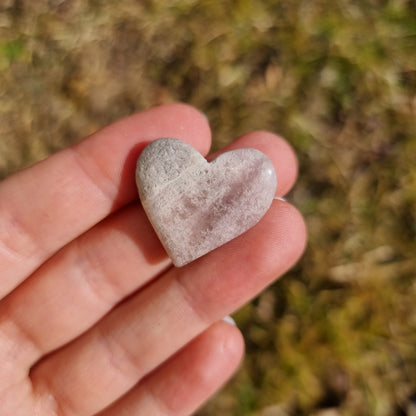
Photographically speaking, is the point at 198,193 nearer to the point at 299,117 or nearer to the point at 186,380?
the point at 186,380

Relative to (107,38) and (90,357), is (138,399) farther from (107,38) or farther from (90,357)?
(107,38)

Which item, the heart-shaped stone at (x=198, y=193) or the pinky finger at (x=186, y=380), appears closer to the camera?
the heart-shaped stone at (x=198, y=193)

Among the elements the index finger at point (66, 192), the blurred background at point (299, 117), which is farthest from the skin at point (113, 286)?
the blurred background at point (299, 117)

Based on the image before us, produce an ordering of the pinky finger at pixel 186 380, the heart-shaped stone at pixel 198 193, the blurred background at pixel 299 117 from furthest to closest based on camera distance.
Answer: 1. the blurred background at pixel 299 117
2. the pinky finger at pixel 186 380
3. the heart-shaped stone at pixel 198 193

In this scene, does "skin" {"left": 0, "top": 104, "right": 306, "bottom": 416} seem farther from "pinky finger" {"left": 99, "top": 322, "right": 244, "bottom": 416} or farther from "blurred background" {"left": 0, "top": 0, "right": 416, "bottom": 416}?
"blurred background" {"left": 0, "top": 0, "right": 416, "bottom": 416}

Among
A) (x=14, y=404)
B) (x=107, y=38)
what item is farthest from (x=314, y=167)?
(x=14, y=404)

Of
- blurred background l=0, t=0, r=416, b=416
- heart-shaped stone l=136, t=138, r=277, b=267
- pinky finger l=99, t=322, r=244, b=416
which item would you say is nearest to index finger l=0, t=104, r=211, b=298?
heart-shaped stone l=136, t=138, r=277, b=267

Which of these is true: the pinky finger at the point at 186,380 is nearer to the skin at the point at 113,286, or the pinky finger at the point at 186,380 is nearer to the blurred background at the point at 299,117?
the skin at the point at 113,286
